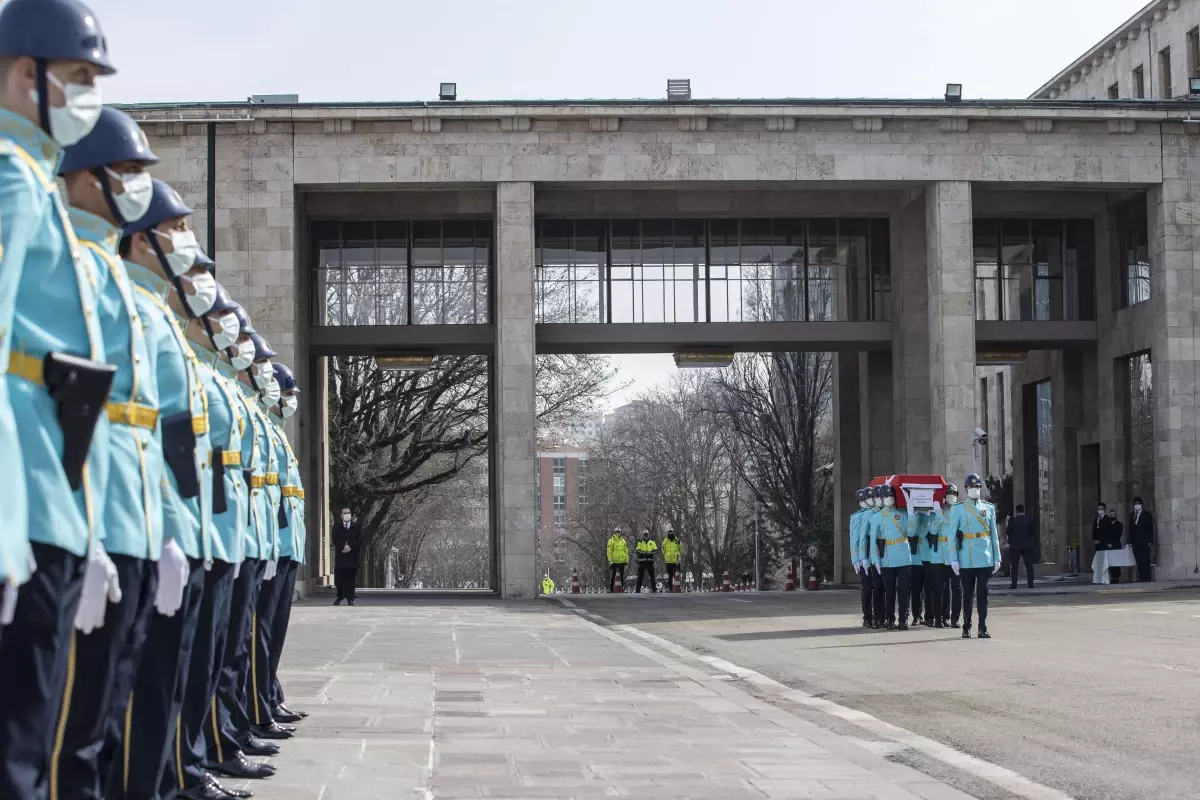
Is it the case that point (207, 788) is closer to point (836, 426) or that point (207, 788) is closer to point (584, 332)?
point (584, 332)

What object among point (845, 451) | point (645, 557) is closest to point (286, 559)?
point (645, 557)

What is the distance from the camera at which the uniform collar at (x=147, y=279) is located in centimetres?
628

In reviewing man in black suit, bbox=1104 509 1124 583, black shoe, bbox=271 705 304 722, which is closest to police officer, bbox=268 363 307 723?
black shoe, bbox=271 705 304 722

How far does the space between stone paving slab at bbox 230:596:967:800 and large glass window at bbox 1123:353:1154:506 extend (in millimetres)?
25872

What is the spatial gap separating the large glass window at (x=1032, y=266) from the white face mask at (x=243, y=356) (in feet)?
116

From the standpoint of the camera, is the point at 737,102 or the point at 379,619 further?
the point at 737,102

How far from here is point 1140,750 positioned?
899 cm

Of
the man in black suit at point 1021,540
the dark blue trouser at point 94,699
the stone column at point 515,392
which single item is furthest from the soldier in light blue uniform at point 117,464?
the man in black suit at point 1021,540

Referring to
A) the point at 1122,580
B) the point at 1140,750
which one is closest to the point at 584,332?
the point at 1122,580

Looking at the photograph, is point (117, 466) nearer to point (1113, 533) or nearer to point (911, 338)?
point (1113, 533)

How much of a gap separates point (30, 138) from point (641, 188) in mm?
33372

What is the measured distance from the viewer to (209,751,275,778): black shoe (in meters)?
7.45

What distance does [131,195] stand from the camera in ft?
17.5

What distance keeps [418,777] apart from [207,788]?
4.04ft
